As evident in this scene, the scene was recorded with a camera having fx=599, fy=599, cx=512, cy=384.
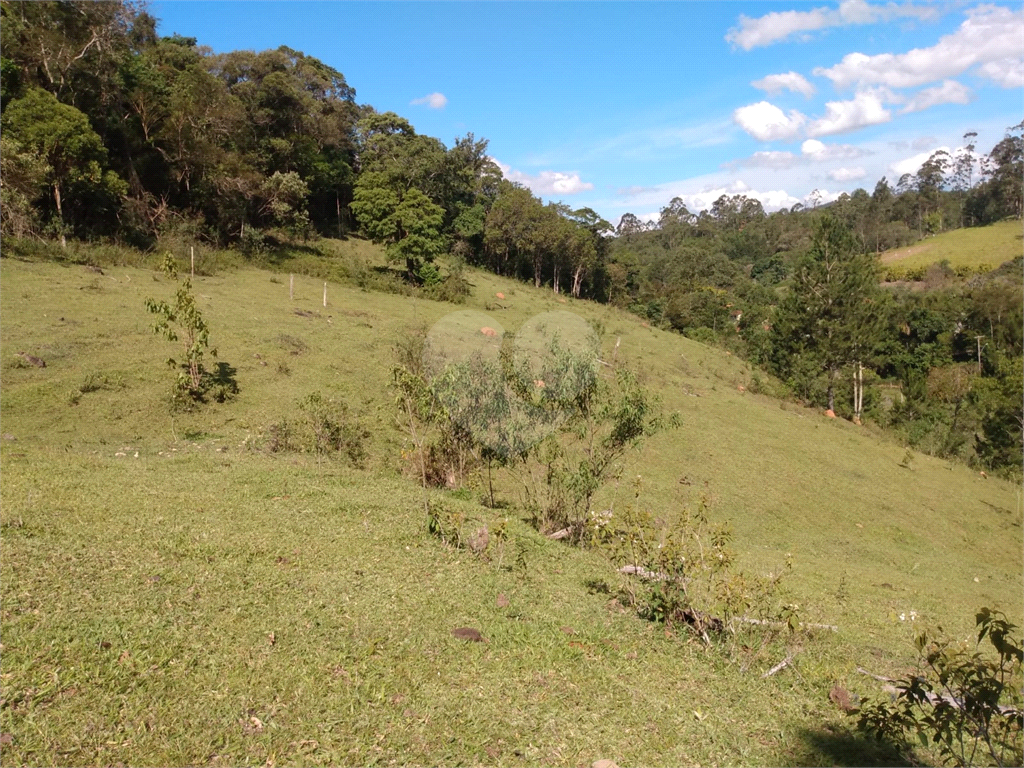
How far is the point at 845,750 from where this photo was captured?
161 inches

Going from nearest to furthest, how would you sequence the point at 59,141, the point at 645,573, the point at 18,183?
the point at 645,573, the point at 18,183, the point at 59,141

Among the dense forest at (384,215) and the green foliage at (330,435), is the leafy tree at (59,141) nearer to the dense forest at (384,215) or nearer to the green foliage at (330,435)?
the dense forest at (384,215)

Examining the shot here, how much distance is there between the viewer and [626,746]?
380 centimetres

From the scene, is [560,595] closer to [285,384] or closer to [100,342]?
[285,384]

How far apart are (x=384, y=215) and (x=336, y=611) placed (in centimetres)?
2787

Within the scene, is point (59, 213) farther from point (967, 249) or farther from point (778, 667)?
point (967, 249)

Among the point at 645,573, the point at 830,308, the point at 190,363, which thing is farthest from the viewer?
the point at 830,308

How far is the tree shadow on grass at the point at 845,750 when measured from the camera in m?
3.95

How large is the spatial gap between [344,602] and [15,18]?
26952 millimetres

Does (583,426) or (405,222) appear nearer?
(583,426)

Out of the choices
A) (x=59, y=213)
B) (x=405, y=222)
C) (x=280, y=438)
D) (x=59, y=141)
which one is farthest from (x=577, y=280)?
(x=280, y=438)

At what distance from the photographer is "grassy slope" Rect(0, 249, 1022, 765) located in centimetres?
364

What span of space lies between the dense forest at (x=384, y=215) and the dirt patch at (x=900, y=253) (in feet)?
29.2

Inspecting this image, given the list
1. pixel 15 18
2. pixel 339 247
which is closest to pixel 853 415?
pixel 339 247
